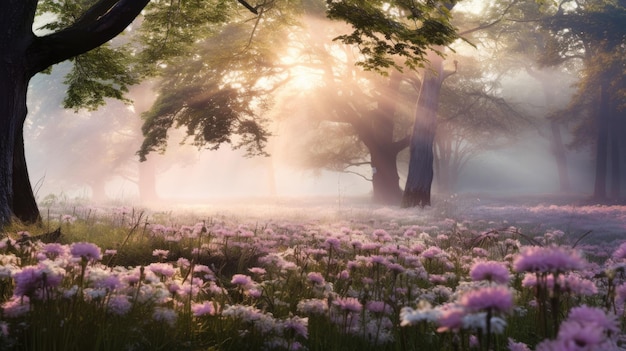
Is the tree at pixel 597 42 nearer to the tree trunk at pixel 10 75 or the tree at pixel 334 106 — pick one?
the tree at pixel 334 106

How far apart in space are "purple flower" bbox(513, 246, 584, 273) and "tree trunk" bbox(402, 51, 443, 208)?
19.1 meters

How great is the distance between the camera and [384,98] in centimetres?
2694

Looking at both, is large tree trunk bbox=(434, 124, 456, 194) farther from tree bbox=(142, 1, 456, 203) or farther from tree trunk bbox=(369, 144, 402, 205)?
tree bbox=(142, 1, 456, 203)

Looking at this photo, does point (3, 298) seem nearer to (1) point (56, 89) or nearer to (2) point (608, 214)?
(2) point (608, 214)

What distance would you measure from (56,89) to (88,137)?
21.5 ft

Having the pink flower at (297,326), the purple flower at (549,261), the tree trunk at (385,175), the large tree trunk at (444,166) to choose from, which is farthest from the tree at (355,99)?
the purple flower at (549,261)

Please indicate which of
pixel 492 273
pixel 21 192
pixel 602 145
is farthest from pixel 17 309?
pixel 602 145

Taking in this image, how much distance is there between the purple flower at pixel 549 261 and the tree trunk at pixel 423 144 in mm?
19097

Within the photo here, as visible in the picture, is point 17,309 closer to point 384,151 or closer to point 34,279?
point 34,279

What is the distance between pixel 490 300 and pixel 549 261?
0.94ft

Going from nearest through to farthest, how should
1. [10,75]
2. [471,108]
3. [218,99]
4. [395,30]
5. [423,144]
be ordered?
1. [10,75]
2. [395,30]
3. [218,99]
4. [423,144]
5. [471,108]

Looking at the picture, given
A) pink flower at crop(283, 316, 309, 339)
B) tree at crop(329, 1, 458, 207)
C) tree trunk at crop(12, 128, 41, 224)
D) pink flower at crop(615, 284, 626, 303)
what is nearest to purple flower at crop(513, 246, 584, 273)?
pink flower at crop(615, 284, 626, 303)

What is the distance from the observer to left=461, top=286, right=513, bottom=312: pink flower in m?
1.15

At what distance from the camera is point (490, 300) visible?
118 cm
